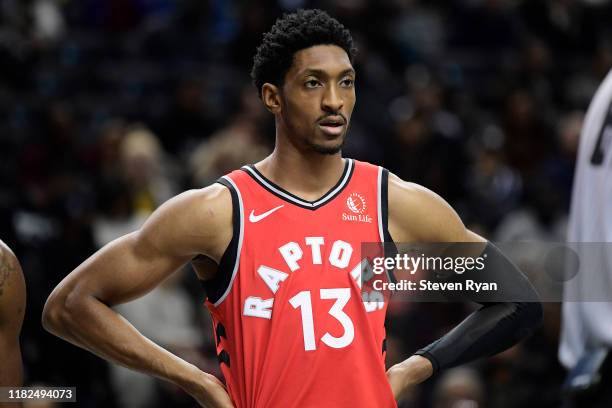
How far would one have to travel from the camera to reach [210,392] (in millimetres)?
4254

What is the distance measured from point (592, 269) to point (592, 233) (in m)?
0.17

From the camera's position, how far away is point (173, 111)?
410 inches

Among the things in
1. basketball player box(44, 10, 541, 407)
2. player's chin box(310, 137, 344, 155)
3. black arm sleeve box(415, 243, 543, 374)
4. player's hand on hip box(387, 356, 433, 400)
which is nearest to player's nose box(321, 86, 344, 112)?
basketball player box(44, 10, 541, 407)

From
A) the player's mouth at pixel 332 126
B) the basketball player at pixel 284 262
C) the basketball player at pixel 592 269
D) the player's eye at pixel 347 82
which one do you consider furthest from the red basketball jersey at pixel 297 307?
the basketball player at pixel 592 269

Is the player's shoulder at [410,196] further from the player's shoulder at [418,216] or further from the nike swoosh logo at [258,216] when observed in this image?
the nike swoosh logo at [258,216]

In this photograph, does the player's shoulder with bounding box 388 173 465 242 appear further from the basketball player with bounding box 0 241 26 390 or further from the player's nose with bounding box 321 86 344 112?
the basketball player with bounding box 0 241 26 390

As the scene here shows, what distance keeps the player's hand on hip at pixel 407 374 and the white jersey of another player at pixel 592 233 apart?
1252 mm

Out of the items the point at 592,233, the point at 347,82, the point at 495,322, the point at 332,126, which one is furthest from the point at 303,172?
the point at 592,233

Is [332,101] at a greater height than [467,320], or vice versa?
[332,101]

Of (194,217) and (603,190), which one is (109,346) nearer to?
(194,217)

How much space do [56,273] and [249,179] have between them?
374 centimetres

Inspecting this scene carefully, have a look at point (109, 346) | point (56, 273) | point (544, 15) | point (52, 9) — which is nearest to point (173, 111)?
point (52, 9)

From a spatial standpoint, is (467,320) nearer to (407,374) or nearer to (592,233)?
(407,374)

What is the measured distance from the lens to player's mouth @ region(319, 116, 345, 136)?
4.35 m
